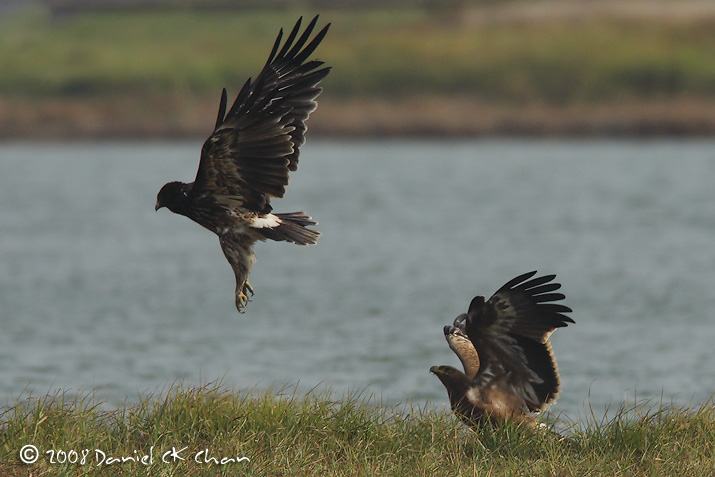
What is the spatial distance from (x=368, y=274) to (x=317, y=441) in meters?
15.0

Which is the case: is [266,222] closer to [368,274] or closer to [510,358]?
[510,358]

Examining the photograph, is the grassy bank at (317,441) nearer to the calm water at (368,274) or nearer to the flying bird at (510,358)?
the flying bird at (510,358)

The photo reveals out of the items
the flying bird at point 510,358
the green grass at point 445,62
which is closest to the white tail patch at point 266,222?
the flying bird at point 510,358

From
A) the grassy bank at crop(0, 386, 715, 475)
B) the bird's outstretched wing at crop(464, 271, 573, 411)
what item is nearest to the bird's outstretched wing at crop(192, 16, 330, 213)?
the grassy bank at crop(0, 386, 715, 475)

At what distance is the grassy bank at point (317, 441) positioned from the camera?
7270 millimetres

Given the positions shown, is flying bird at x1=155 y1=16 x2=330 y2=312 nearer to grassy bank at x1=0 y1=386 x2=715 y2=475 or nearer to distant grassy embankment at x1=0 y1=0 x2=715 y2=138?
grassy bank at x1=0 y1=386 x2=715 y2=475

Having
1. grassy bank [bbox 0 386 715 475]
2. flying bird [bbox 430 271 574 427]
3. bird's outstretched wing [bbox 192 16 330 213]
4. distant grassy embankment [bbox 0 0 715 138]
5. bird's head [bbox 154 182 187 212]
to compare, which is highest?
distant grassy embankment [bbox 0 0 715 138]

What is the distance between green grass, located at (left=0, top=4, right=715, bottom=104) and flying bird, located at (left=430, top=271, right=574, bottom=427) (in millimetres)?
33572

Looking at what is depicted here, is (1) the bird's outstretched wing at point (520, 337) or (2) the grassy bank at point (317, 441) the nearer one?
(2) the grassy bank at point (317, 441)

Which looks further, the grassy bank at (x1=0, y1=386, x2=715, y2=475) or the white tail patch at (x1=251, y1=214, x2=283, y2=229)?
the white tail patch at (x1=251, y1=214, x2=283, y2=229)

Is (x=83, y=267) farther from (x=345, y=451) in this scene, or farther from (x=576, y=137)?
(x=576, y=137)

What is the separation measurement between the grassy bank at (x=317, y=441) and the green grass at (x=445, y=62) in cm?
3365

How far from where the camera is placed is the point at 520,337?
7898 millimetres

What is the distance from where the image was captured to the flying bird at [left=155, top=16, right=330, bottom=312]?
8367mm
